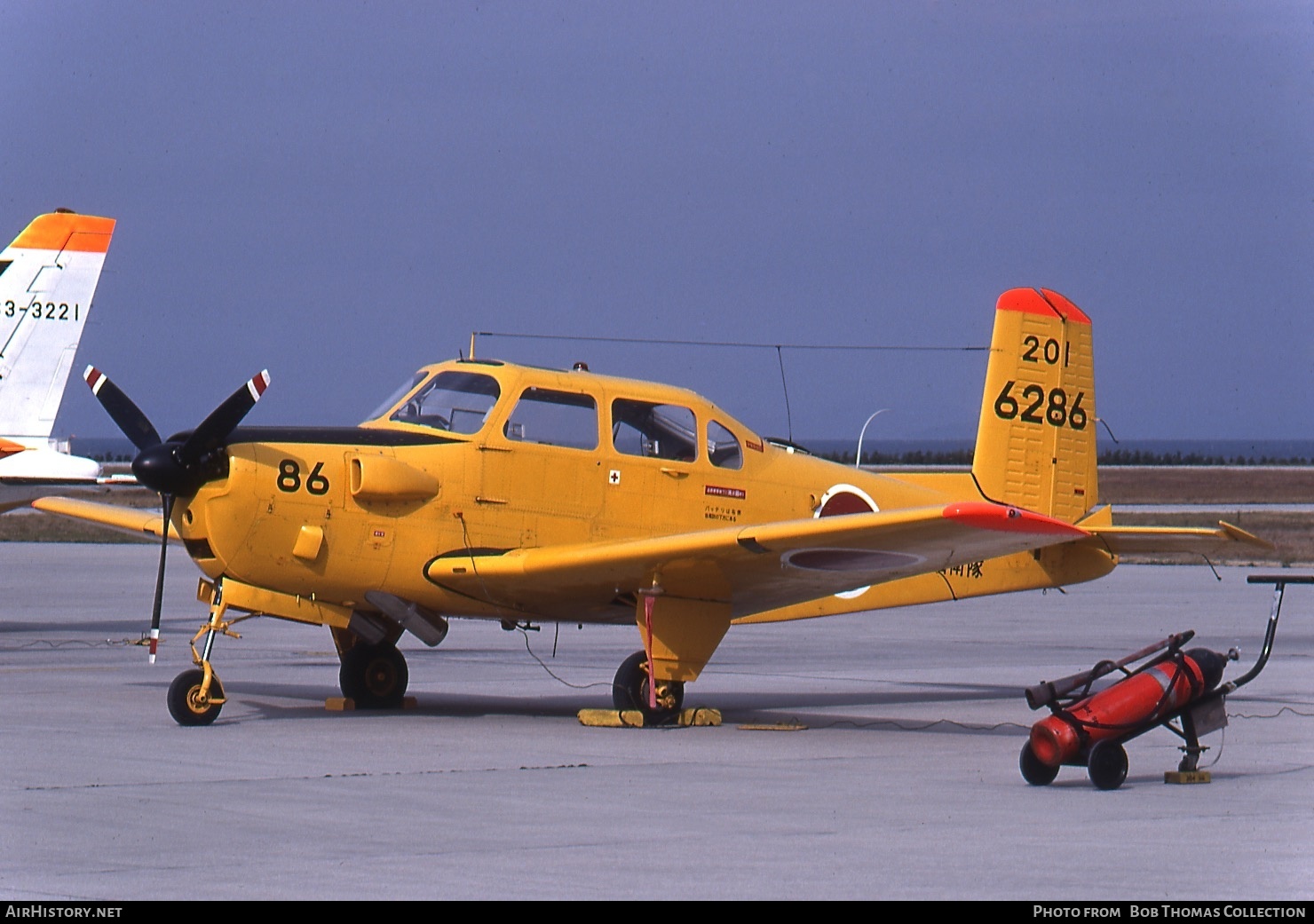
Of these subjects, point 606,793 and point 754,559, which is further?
point 754,559

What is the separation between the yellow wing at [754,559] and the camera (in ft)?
38.0

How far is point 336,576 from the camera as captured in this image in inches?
497

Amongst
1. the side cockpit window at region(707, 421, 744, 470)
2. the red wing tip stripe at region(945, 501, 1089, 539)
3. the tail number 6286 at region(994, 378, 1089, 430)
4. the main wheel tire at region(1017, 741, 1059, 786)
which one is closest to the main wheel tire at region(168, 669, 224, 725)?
the side cockpit window at region(707, 421, 744, 470)

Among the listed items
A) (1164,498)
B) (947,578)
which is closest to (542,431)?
(947,578)

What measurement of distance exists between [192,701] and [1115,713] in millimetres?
6356

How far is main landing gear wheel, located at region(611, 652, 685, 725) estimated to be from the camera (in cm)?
1290

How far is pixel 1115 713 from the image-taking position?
9.55 metres

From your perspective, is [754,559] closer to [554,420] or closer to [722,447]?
[722,447]

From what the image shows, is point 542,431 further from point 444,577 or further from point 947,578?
point 947,578

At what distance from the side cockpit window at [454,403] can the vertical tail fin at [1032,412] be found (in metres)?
4.86

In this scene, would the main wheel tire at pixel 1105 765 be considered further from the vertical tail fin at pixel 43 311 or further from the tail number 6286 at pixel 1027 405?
the vertical tail fin at pixel 43 311

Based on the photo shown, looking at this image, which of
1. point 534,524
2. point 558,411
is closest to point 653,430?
point 558,411

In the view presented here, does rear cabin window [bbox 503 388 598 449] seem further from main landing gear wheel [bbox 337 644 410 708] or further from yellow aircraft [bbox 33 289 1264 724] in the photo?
main landing gear wheel [bbox 337 644 410 708]

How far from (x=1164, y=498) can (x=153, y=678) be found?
65750 millimetres
